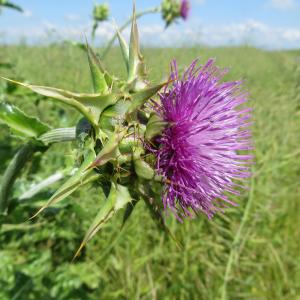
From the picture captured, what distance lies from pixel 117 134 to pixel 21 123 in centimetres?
50

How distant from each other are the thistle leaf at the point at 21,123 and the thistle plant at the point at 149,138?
26 mm

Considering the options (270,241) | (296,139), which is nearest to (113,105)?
(270,241)

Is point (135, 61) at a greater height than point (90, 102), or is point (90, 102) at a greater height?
point (135, 61)

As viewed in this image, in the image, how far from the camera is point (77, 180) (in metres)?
1.40

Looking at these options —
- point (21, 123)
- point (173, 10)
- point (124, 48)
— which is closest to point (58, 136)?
point (21, 123)

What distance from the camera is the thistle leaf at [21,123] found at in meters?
1.68

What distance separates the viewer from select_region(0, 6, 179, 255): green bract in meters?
1.50

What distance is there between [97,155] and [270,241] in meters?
1.96

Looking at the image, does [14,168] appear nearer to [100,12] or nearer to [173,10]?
[100,12]

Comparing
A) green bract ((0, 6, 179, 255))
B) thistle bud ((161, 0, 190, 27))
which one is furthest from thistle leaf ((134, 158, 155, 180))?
thistle bud ((161, 0, 190, 27))

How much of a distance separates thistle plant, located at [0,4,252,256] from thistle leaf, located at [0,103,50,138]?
0.03 metres

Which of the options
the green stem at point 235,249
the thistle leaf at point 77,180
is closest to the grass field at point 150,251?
the green stem at point 235,249

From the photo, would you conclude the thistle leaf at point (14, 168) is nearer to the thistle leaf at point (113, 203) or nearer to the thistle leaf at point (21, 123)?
the thistle leaf at point (21, 123)

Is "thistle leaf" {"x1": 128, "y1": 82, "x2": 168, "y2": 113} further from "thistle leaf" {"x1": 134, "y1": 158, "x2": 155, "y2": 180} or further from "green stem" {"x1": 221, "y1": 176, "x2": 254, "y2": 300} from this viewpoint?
"green stem" {"x1": 221, "y1": 176, "x2": 254, "y2": 300}
